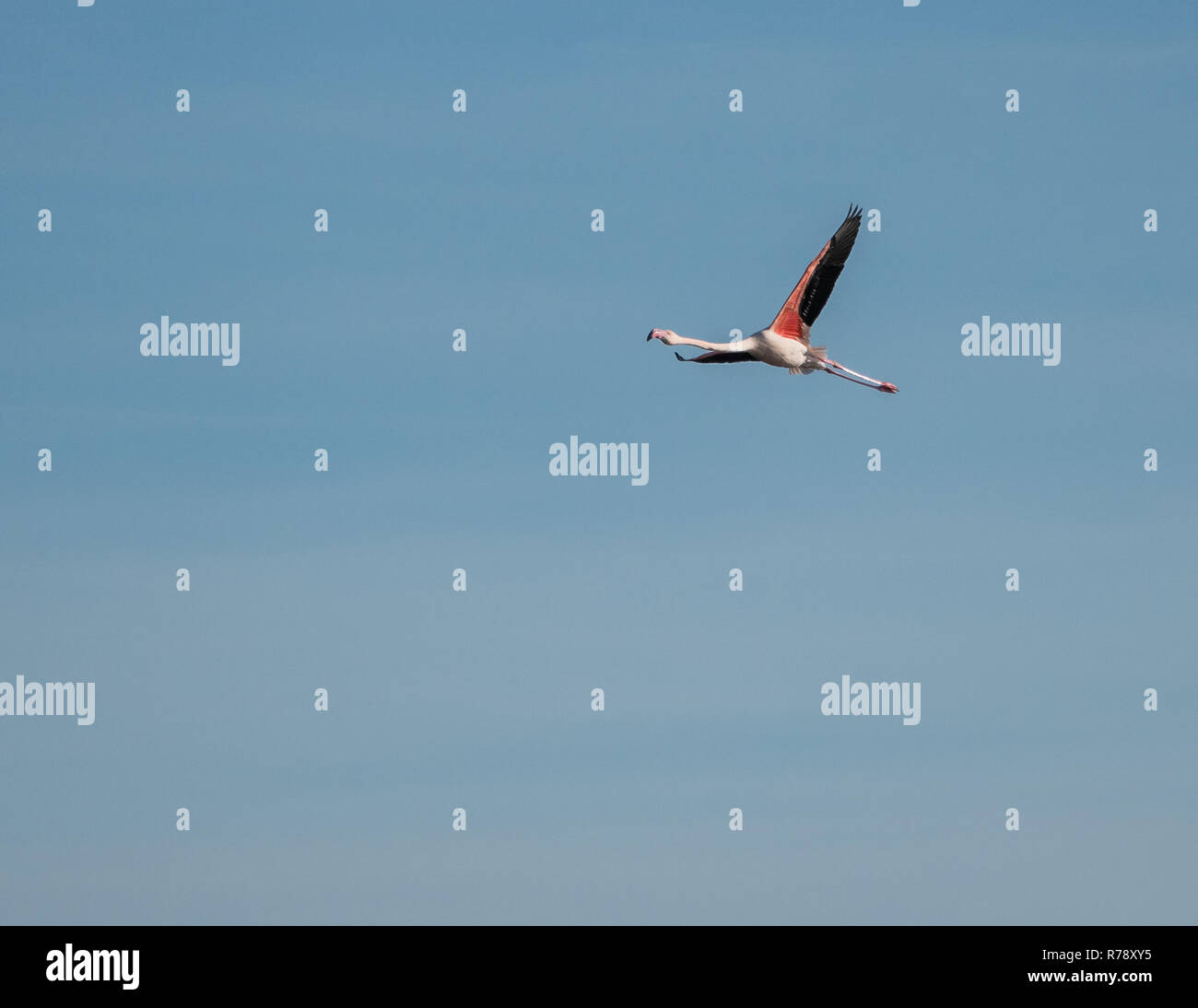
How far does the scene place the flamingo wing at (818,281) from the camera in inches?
2889

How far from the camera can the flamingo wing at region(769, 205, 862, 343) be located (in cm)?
7338

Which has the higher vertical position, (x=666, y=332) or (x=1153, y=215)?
(x=1153, y=215)

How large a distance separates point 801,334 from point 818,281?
1987 mm

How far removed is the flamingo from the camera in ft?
241

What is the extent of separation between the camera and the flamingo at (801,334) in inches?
2896

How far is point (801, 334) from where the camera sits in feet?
246

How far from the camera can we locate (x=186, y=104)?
86562 mm

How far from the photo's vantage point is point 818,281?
73812mm
